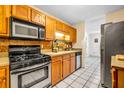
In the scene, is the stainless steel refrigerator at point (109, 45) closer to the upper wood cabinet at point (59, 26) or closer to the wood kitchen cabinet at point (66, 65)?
the wood kitchen cabinet at point (66, 65)

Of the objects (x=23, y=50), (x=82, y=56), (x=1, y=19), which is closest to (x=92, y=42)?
(x=82, y=56)

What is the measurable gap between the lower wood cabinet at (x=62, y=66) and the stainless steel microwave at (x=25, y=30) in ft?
2.45

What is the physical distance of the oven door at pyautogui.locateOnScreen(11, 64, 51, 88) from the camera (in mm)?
1613

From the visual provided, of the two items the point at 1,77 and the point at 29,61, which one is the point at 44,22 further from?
the point at 1,77

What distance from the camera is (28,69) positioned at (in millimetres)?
1768

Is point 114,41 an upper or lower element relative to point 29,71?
upper

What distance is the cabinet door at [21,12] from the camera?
1.89 m

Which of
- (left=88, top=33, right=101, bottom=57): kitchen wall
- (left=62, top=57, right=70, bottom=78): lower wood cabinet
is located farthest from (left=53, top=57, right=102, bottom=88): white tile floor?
(left=88, top=33, right=101, bottom=57): kitchen wall

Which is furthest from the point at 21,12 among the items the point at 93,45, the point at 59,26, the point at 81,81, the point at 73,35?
the point at 93,45

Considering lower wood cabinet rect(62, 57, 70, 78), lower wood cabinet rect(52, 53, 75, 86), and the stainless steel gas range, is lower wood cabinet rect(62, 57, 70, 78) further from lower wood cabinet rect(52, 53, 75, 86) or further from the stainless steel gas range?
the stainless steel gas range

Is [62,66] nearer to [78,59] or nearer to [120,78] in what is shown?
[78,59]

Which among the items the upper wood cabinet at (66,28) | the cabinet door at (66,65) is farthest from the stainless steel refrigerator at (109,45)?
the upper wood cabinet at (66,28)

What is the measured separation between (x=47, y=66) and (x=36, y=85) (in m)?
0.48

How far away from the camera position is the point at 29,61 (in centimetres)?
180
